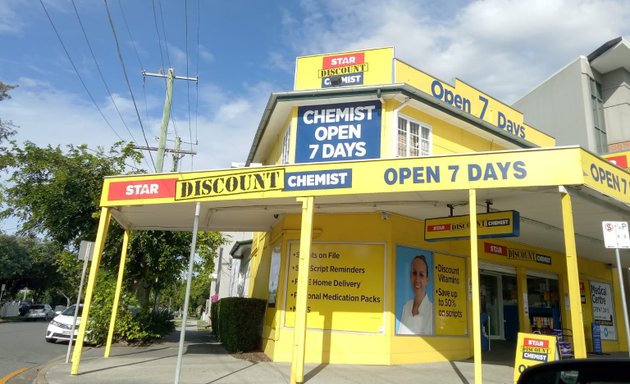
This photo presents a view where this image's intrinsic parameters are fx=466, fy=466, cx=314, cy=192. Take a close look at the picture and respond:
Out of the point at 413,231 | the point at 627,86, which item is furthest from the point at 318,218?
the point at 627,86

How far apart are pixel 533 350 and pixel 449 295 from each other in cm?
452

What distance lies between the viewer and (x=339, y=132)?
12.8 metres

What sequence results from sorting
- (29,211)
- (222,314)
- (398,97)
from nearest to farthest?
1. (398,97)
2. (222,314)
3. (29,211)

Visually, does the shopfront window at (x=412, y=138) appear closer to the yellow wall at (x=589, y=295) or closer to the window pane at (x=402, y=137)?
the window pane at (x=402, y=137)

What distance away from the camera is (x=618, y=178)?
28.4 ft

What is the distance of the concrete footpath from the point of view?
8.80 m

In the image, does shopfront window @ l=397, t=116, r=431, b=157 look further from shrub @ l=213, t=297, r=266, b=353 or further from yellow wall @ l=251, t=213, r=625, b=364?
shrub @ l=213, t=297, r=266, b=353

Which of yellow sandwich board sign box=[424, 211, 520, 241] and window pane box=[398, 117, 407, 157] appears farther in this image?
window pane box=[398, 117, 407, 157]

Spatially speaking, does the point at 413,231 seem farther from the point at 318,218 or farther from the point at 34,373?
the point at 34,373

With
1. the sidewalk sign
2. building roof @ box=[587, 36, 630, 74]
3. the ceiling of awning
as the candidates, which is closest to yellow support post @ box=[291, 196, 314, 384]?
the ceiling of awning

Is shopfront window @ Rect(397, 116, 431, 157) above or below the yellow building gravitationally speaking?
above

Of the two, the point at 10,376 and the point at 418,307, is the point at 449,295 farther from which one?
the point at 10,376

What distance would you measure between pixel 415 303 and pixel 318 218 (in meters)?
3.18

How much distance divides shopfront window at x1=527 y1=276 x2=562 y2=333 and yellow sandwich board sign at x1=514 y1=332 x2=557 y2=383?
8.32 m
